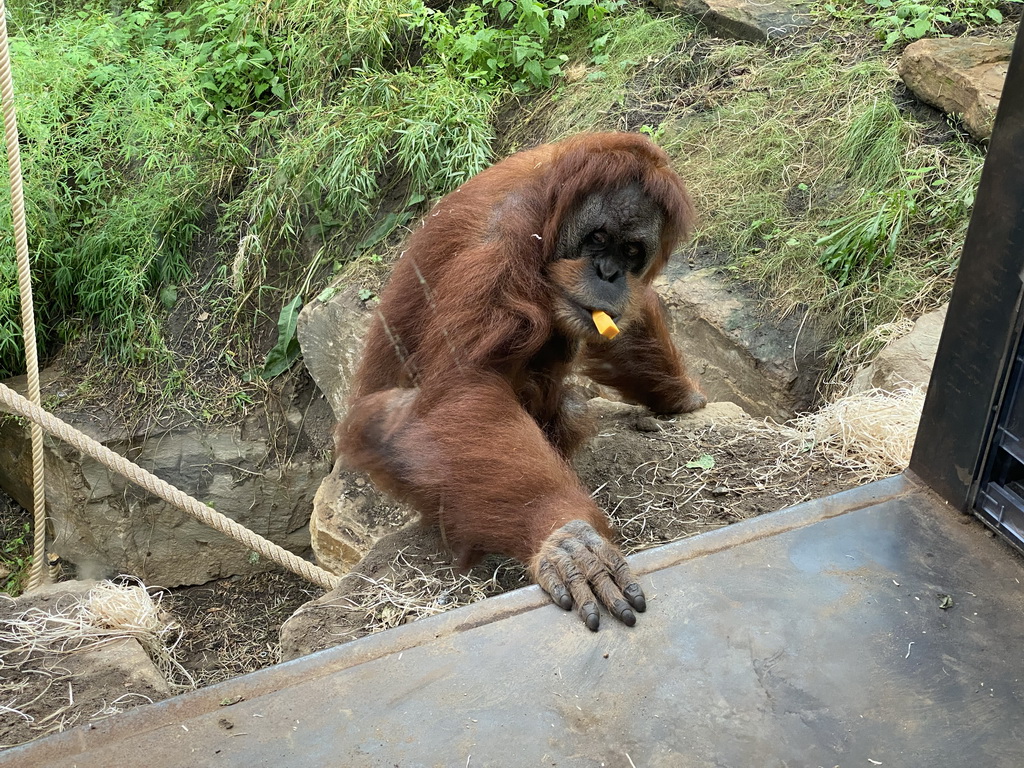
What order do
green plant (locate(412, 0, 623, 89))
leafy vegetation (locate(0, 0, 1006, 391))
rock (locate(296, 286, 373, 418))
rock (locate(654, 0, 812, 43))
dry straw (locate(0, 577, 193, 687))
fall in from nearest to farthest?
1. dry straw (locate(0, 577, 193, 687))
2. rock (locate(296, 286, 373, 418))
3. leafy vegetation (locate(0, 0, 1006, 391))
4. green plant (locate(412, 0, 623, 89))
5. rock (locate(654, 0, 812, 43))

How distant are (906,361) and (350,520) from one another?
2.29 metres

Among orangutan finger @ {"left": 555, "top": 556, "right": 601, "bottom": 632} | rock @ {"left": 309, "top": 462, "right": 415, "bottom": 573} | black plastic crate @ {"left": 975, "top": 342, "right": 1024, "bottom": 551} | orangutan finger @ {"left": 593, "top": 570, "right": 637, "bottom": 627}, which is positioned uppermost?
black plastic crate @ {"left": 975, "top": 342, "right": 1024, "bottom": 551}

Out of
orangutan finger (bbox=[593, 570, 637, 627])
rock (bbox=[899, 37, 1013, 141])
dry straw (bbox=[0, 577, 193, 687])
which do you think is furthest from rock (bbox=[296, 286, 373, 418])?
rock (bbox=[899, 37, 1013, 141])

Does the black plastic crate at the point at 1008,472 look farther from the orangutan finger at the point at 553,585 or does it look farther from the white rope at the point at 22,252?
the white rope at the point at 22,252

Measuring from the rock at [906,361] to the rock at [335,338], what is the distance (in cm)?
228

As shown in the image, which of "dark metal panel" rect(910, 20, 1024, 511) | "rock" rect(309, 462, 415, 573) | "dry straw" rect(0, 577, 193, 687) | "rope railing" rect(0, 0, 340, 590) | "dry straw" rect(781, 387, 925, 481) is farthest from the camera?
"rock" rect(309, 462, 415, 573)

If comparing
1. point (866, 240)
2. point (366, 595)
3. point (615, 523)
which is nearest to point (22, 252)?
point (366, 595)

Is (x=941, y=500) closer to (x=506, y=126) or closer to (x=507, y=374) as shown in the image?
(x=507, y=374)

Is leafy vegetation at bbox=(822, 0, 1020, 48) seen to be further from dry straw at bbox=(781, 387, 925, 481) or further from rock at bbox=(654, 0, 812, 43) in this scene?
dry straw at bbox=(781, 387, 925, 481)

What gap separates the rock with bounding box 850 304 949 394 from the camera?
372cm

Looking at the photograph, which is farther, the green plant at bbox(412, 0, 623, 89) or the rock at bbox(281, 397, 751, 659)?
the green plant at bbox(412, 0, 623, 89)

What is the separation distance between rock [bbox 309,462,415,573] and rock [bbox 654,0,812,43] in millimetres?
3495

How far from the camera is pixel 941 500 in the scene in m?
2.20

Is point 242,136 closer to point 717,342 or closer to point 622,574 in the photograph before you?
point 717,342
